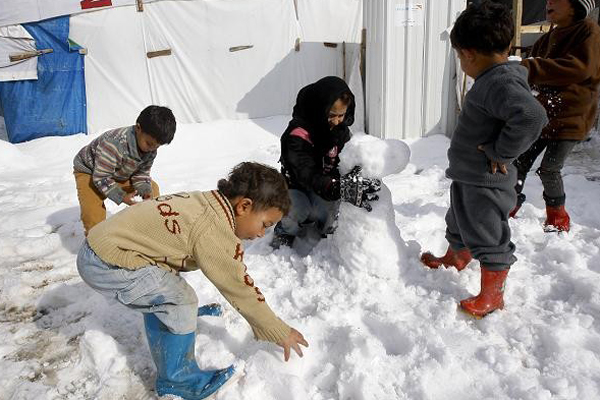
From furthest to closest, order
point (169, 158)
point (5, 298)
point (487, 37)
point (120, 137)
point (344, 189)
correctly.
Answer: point (169, 158) < point (120, 137) < point (5, 298) < point (344, 189) < point (487, 37)

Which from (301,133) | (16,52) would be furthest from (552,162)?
(16,52)

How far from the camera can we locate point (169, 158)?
646cm

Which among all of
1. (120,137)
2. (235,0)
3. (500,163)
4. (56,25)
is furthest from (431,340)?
(56,25)

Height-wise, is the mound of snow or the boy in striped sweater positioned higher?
the boy in striped sweater

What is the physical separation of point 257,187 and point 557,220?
2.26 metres

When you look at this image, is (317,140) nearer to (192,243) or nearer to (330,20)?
(192,243)

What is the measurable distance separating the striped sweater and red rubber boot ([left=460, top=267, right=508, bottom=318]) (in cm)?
214

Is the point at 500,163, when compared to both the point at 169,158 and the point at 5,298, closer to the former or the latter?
the point at 5,298

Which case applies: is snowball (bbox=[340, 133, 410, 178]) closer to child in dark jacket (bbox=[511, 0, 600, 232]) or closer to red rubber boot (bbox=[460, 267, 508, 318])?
red rubber boot (bbox=[460, 267, 508, 318])

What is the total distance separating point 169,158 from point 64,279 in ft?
12.6

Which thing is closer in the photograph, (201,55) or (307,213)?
(307,213)

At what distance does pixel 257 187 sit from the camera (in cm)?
162

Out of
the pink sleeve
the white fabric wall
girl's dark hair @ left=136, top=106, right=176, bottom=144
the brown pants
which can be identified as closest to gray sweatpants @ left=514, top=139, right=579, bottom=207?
the pink sleeve

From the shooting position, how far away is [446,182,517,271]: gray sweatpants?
6.63ft
